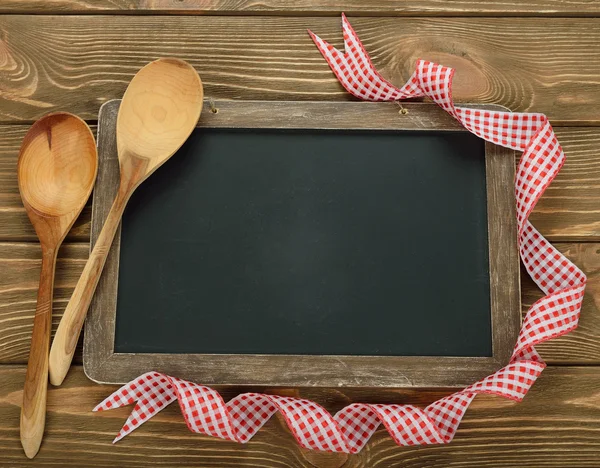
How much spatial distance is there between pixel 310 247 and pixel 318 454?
0.31 metres

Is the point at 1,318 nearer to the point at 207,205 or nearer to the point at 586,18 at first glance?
the point at 207,205

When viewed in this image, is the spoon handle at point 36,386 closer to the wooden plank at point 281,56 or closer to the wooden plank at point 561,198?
the wooden plank at point 561,198

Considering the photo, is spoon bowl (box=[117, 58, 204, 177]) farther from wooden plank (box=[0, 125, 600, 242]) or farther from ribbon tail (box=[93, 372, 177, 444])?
ribbon tail (box=[93, 372, 177, 444])

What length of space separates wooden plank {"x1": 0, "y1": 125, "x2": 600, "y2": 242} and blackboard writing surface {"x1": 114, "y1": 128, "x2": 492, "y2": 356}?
120mm

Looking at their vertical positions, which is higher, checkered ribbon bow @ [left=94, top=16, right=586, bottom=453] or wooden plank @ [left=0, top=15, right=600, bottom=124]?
wooden plank @ [left=0, top=15, right=600, bottom=124]

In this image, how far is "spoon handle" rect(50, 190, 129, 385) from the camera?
2.81 ft

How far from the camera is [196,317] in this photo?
0.87 m

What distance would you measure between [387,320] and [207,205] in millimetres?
317

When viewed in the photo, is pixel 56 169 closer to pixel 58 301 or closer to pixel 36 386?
pixel 58 301

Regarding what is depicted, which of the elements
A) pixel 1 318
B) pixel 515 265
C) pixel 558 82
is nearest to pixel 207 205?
pixel 1 318

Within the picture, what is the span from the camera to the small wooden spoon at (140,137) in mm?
859

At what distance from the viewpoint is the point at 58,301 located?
35.3 inches

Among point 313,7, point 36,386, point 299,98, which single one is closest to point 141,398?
point 36,386

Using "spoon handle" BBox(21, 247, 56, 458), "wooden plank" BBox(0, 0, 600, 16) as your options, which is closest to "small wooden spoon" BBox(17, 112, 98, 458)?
"spoon handle" BBox(21, 247, 56, 458)
